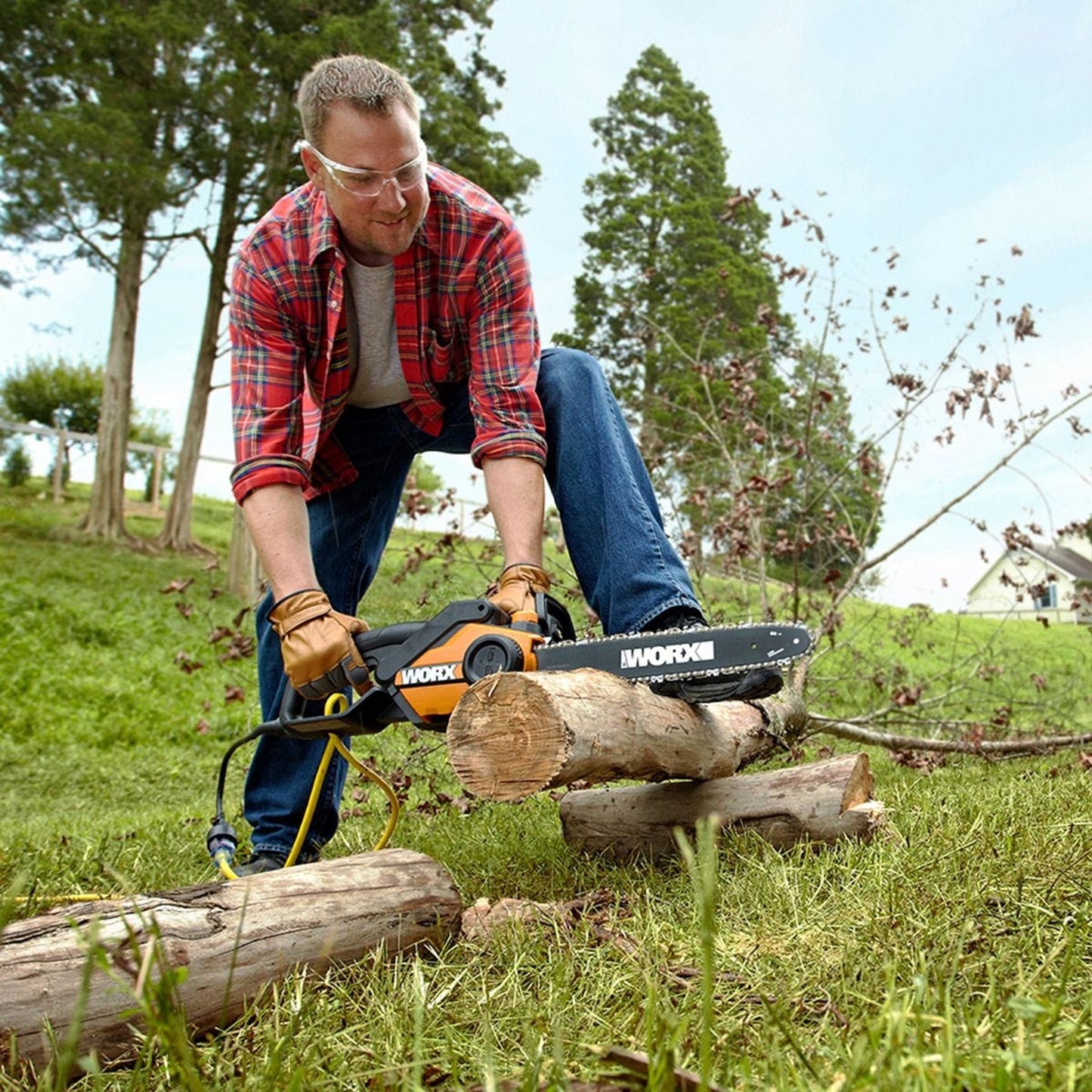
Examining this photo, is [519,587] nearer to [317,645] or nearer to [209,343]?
[317,645]

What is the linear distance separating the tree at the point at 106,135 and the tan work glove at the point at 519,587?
464 inches

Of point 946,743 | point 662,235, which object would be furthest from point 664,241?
point 946,743

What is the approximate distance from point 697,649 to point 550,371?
109 centimetres

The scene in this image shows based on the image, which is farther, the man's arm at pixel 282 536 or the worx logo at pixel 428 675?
the man's arm at pixel 282 536

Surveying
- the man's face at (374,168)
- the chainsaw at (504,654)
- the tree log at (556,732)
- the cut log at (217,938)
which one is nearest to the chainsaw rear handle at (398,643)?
the chainsaw at (504,654)

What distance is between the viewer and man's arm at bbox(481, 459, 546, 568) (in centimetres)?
276

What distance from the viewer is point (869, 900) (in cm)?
189

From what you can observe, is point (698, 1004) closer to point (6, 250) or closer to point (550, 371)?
point (550, 371)

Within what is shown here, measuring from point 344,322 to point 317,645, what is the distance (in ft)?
3.20

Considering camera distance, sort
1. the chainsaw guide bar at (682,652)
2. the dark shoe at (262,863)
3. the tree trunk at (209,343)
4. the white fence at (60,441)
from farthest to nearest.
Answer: the white fence at (60,441) → the tree trunk at (209,343) → the dark shoe at (262,863) → the chainsaw guide bar at (682,652)

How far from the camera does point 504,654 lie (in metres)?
2.29

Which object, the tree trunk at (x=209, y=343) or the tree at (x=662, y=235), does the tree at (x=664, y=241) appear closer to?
the tree at (x=662, y=235)

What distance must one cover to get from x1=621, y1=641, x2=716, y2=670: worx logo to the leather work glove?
66cm

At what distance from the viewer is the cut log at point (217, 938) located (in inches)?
61.3
